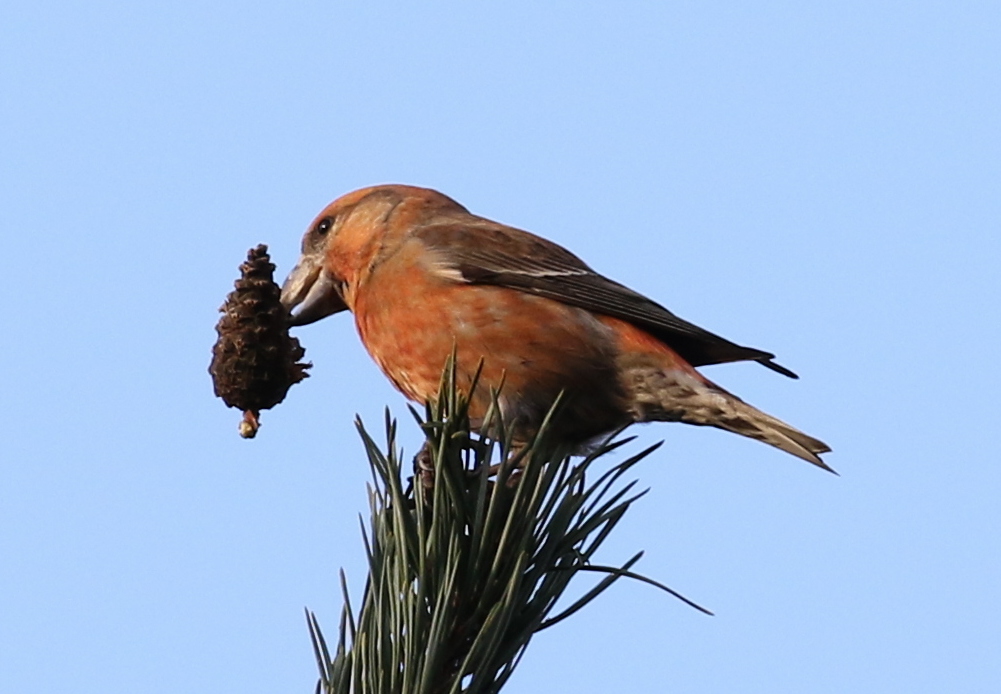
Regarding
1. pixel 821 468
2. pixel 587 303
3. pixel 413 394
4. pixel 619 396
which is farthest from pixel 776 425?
pixel 413 394

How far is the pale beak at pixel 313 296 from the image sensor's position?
177 inches

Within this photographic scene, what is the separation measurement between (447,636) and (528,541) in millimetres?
270

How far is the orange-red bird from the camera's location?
12.5ft

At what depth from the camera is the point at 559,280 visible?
4.24m

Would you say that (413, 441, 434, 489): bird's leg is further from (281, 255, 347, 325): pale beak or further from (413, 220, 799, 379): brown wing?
(281, 255, 347, 325): pale beak

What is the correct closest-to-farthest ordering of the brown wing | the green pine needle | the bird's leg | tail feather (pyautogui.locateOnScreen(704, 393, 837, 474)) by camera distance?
1. the green pine needle
2. the bird's leg
3. tail feather (pyautogui.locateOnScreen(704, 393, 837, 474))
4. the brown wing

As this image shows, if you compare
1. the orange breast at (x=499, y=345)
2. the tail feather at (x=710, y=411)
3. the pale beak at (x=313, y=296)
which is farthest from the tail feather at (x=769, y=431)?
the pale beak at (x=313, y=296)

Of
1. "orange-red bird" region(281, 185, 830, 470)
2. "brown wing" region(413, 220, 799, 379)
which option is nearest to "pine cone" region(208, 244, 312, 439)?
"orange-red bird" region(281, 185, 830, 470)

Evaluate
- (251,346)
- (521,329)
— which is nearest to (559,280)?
(521,329)

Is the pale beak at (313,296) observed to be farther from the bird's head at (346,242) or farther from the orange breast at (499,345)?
the orange breast at (499,345)

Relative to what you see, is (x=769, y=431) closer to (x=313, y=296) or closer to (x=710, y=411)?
(x=710, y=411)

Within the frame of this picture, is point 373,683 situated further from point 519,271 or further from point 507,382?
point 519,271

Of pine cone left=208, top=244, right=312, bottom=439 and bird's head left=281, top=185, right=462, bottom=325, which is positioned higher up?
bird's head left=281, top=185, right=462, bottom=325

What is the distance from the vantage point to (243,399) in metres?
3.06
